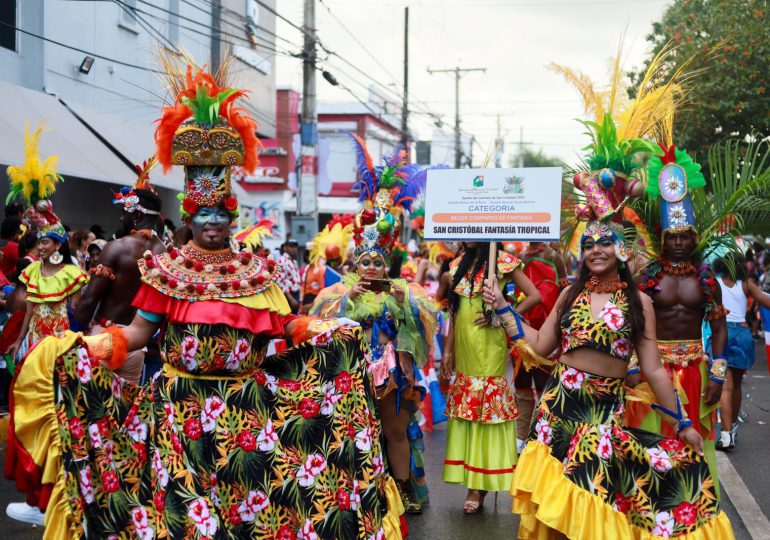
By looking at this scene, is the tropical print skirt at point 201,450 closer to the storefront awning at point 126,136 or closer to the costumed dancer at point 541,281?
the costumed dancer at point 541,281

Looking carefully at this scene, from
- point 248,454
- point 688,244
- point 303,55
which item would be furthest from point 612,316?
point 303,55

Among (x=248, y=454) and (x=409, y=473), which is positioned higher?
(x=248, y=454)

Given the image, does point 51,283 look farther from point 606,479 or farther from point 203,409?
point 606,479

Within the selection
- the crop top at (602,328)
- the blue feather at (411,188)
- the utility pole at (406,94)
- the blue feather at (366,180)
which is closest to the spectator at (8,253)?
the blue feather at (366,180)

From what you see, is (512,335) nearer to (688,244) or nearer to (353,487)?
(353,487)

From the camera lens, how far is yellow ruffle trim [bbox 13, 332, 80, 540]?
4234 millimetres

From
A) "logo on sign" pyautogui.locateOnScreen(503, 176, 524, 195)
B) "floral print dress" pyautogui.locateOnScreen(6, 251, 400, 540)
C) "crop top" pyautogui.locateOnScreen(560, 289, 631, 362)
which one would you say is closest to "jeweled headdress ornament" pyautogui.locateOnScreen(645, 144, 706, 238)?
"logo on sign" pyautogui.locateOnScreen(503, 176, 524, 195)

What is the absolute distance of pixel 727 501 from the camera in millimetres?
6602

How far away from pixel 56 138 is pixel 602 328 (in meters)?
10.5

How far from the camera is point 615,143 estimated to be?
5176 millimetres

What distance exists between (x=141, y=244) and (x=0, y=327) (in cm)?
346

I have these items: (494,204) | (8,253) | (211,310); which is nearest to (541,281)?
(494,204)

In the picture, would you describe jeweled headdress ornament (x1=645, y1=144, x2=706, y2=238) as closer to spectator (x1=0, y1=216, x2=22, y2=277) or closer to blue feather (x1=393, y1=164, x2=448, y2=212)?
blue feather (x1=393, y1=164, x2=448, y2=212)

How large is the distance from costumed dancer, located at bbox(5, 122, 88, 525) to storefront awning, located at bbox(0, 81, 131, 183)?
A: 426 centimetres
